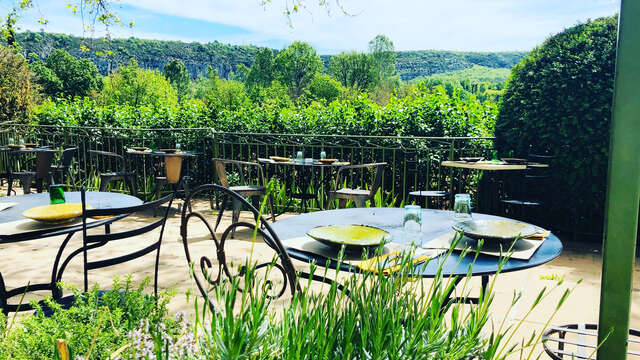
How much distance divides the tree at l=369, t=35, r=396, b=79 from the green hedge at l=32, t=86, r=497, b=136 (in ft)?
284

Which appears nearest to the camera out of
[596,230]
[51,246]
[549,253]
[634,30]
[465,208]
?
[634,30]

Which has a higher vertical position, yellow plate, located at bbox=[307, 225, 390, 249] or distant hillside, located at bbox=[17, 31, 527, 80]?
distant hillside, located at bbox=[17, 31, 527, 80]

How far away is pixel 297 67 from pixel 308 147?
268 ft

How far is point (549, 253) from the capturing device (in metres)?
1.63

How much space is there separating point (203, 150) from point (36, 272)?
14.2 ft

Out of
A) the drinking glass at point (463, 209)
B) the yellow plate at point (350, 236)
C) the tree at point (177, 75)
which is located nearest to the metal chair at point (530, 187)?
the drinking glass at point (463, 209)

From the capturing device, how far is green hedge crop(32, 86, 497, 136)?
20.9ft

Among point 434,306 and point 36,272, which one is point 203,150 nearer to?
point 36,272

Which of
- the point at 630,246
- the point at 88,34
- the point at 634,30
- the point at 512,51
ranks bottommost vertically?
the point at 630,246

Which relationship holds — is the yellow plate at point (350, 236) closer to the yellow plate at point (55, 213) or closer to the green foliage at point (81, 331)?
the green foliage at point (81, 331)

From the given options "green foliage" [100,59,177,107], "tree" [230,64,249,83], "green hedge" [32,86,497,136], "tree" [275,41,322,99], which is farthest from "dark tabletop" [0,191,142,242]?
"tree" [230,64,249,83]

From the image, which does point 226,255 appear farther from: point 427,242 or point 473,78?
point 473,78

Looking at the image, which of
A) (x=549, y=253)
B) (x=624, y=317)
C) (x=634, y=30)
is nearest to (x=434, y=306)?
(x=624, y=317)

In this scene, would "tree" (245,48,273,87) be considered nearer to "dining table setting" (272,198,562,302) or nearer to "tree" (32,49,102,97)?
"tree" (32,49,102,97)
